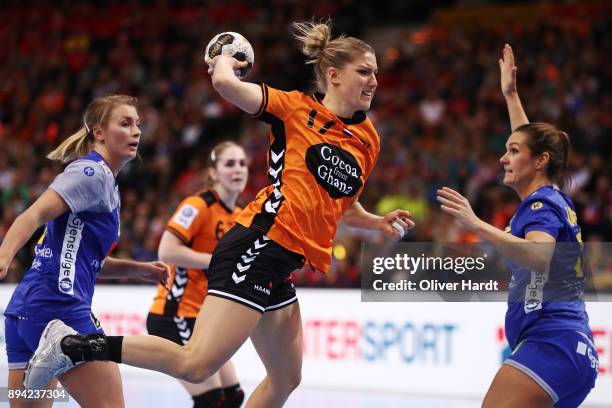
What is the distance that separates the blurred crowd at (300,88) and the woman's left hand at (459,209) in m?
4.64

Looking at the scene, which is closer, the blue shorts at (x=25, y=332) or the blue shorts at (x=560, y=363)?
the blue shorts at (x=560, y=363)

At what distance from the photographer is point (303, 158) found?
14.3 ft

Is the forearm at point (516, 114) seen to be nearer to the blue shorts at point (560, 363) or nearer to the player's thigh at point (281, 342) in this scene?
the blue shorts at point (560, 363)

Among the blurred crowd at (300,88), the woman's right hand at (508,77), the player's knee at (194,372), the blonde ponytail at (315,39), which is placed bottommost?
the player's knee at (194,372)

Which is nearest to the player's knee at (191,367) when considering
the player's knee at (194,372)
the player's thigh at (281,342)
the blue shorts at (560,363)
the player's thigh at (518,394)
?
the player's knee at (194,372)

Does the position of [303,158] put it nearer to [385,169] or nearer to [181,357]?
[181,357]

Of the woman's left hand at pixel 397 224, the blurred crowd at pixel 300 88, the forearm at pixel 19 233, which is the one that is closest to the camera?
the forearm at pixel 19 233

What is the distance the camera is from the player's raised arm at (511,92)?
489 cm

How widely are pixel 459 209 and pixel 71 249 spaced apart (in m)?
1.75

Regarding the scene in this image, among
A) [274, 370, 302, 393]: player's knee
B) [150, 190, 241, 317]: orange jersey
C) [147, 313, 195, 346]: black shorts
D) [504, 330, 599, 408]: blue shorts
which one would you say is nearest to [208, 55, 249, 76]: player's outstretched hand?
[274, 370, 302, 393]: player's knee

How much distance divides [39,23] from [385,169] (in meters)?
11.2

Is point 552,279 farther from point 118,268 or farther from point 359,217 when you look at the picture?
point 118,268

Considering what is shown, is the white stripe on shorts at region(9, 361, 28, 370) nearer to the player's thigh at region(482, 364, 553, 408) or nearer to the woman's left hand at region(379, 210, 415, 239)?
the woman's left hand at region(379, 210, 415, 239)

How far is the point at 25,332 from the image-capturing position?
4.00 meters
